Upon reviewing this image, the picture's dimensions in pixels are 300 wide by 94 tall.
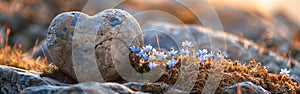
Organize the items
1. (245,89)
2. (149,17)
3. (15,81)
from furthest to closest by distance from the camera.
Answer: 1. (149,17)
2. (15,81)
3. (245,89)

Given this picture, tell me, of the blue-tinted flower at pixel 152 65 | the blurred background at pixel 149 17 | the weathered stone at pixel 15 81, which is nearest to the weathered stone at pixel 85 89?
the weathered stone at pixel 15 81

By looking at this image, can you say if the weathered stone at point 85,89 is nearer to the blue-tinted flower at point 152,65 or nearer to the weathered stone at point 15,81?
the weathered stone at point 15,81

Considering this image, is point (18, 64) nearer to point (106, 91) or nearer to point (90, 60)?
point (90, 60)

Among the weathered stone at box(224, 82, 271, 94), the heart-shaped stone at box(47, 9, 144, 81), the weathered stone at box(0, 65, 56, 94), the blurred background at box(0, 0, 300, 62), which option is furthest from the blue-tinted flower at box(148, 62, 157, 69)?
the blurred background at box(0, 0, 300, 62)

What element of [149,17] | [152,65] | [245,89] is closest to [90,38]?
[152,65]

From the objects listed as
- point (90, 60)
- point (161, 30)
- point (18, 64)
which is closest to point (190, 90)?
point (90, 60)

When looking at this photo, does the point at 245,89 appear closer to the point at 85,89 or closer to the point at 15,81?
the point at 85,89
